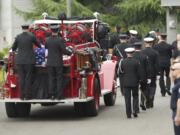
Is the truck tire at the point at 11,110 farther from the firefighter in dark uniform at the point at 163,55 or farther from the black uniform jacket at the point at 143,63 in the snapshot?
the firefighter in dark uniform at the point at 163,55

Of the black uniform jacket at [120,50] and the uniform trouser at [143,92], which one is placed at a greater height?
the black uniform jacket at [120,50]

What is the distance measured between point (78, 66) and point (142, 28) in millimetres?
23901

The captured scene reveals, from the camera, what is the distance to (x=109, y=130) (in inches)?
599

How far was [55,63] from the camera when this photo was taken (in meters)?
16.7

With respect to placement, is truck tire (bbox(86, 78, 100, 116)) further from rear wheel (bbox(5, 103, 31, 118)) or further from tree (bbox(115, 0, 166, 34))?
tree (bbox(115, 0, 166, 34))

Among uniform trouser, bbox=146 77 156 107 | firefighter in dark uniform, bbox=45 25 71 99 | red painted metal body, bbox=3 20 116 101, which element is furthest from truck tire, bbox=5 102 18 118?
uniform trouser, bbox=146 77 156 107

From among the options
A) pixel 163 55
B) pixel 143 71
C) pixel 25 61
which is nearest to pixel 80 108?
pixel 25 61

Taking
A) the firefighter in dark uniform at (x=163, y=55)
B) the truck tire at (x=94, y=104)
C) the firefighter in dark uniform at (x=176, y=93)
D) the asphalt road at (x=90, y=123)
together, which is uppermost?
the firefighter in dark uniform at (x=176, y=93)

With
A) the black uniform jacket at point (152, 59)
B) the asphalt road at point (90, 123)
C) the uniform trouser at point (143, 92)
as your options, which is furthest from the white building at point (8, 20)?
the uniform trouser at point (143, 92)

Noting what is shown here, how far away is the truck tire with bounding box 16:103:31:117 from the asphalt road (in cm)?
17

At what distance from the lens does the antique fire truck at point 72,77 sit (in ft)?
55.4

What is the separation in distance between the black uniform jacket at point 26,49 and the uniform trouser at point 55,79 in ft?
1.60

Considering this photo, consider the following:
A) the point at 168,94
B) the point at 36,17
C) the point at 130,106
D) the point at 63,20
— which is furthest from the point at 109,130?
the point at 36,17

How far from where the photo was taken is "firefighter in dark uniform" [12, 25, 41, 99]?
1686 centimetres
